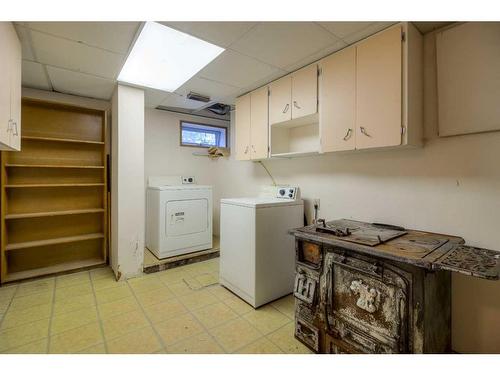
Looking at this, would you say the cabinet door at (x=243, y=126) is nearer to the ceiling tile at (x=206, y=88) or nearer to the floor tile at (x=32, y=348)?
the ceiling tile at (x=206, y=88)

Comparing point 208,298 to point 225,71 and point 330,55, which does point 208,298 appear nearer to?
point 225,71

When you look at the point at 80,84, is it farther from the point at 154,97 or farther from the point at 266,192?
the point at 266,192

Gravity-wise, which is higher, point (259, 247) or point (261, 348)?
point (259, 247)

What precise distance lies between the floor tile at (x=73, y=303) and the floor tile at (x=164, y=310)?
23.4 inches

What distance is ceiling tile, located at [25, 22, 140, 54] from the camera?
5.51 feet

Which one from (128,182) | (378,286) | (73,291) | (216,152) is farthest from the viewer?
(216,152)

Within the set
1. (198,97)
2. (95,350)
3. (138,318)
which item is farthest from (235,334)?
(198,97)

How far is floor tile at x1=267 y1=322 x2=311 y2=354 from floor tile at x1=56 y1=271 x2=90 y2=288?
2.30m

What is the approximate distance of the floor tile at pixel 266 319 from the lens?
1.94 metres

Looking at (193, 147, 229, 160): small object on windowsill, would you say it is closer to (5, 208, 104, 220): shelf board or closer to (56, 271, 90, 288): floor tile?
(5, 208, 104, 220): shelf board

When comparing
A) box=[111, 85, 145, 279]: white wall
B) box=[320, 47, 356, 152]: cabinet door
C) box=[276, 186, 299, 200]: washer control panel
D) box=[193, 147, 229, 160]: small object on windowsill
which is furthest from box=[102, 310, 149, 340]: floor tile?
box=[193, 147, 229, 160]: small object on windowsill

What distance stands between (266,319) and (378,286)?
1079mm

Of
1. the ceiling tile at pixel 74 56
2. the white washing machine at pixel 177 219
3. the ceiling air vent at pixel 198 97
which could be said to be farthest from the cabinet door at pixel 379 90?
the white washing machine at pixel 177 219

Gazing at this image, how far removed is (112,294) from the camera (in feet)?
8.09
